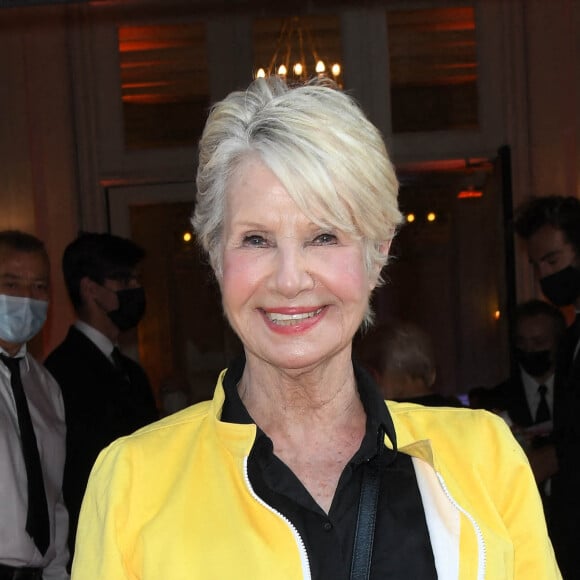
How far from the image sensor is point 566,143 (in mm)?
6109

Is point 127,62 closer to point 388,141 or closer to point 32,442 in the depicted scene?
point 388,141

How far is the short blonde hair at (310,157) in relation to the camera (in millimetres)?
1604

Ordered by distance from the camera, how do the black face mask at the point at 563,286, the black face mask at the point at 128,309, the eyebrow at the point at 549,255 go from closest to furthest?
the black face mask at the point at 563,286 → the eyebrow at the point at 549,255 → the black face mask at the point at 128,309

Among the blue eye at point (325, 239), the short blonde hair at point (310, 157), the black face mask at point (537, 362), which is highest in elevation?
the short blonde hair at point (310, 157)

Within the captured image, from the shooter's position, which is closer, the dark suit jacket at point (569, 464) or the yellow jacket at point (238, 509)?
the yellow jacket at point (238, 509)

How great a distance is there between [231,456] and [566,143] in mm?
4908

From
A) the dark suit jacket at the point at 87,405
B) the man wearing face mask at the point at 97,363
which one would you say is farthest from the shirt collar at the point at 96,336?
the dark suit jacket at the point at 87,405

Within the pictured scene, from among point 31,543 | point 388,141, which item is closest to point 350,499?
point 31,543

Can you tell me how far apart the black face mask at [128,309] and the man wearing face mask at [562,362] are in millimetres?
1691

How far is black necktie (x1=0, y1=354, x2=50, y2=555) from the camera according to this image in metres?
3.45

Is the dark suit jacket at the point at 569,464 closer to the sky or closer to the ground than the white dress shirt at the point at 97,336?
closer to the ground

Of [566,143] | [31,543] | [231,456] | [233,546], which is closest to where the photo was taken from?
[233,546]

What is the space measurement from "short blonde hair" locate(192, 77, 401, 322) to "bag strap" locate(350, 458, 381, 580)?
1.10 ft

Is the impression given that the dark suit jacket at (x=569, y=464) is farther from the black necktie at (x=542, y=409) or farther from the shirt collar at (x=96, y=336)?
the shirt collar at (x=96, y=336)
